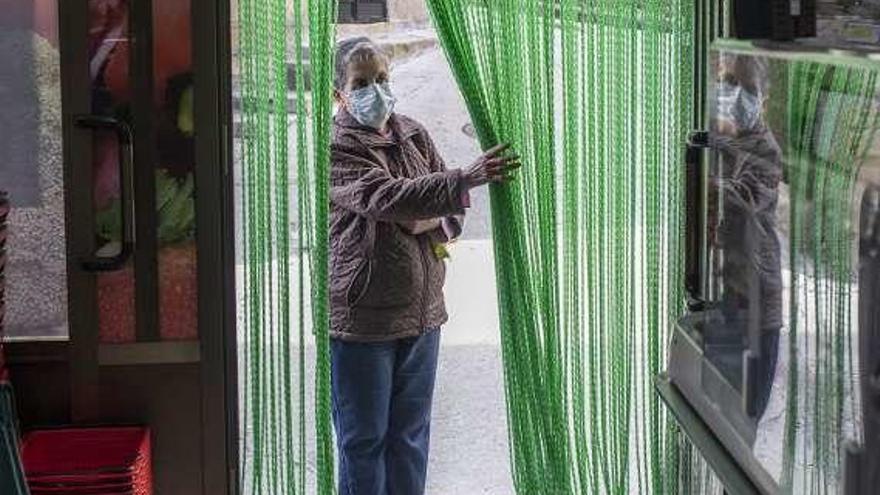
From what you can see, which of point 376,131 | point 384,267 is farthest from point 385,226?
point 376,131

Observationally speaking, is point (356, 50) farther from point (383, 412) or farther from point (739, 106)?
point (739, 106)

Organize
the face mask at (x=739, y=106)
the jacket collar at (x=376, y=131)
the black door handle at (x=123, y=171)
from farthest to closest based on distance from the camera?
the jacket collar at (x=376, y=131) → the black door handle at (x=123, y=171) → the face mask at (x=739, y=106)

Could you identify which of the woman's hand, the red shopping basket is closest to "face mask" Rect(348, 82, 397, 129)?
the woman's hand

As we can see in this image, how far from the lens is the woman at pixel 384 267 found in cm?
356

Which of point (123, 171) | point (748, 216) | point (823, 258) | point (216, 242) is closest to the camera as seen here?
point (823, 258)

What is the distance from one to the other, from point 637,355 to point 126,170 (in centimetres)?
136

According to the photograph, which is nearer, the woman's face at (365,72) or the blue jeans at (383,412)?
the woman's face at (365,72)

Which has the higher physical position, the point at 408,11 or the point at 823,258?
the point at 408,11

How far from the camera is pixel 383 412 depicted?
12.2ft

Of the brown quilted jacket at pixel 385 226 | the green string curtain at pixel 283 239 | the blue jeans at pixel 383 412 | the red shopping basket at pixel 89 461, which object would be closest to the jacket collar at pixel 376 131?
the brown quilted jacket at pixel 385 226

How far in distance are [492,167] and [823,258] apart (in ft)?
5.45

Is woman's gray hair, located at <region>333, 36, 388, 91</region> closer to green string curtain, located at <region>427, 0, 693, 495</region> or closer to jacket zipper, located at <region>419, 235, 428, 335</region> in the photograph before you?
green string curtain, located at <region>427, 0, 693, 495</region>

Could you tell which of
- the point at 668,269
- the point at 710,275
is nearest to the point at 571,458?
the point at 668,269

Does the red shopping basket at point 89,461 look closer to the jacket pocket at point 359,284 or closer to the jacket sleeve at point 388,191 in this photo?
the jacket pocket at point 359,284
